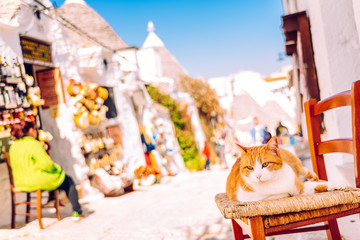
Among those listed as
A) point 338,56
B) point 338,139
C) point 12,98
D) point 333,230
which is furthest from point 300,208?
point 12,98

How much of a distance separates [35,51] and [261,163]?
5012 mm

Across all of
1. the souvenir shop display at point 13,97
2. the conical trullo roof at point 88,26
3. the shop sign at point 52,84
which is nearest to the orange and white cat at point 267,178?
the souvenir shop display at point 13,97

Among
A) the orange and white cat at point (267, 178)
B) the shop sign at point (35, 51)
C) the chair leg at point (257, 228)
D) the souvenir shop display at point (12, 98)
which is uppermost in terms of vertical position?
the shop sign at point (35, 51)

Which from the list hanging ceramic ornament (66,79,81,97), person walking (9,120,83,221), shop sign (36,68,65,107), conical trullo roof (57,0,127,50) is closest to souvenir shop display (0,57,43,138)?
person walking (9,120,83,221)

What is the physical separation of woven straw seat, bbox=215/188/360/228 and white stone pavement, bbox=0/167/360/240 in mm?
1080

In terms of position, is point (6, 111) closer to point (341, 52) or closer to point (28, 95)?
point (28, 95)

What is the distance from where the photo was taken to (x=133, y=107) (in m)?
9.62

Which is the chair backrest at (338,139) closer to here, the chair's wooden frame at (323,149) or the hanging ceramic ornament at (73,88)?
the chair's wooden frame at (323,149)

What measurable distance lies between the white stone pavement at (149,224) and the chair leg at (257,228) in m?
1.26

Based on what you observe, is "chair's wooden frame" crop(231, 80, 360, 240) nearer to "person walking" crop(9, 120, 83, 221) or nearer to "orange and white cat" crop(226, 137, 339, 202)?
"orange and white cat" crop(226, 137, 339, 202)

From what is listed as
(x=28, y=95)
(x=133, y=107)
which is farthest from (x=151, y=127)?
(x=28, y=95)

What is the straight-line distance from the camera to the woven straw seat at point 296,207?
140 centimetres

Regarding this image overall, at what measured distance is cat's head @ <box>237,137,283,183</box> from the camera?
1.47 meters

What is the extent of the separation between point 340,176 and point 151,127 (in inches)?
300
